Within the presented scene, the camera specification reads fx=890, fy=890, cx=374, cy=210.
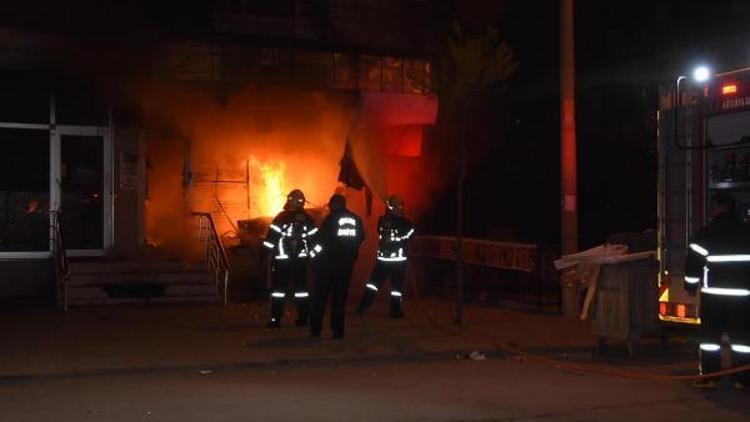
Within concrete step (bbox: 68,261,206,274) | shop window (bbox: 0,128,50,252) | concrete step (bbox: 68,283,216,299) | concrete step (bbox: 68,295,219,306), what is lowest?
concrete step (bbox: 68,295,219,306)

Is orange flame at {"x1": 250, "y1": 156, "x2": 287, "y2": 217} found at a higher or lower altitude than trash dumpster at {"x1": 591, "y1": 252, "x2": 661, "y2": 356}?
higher

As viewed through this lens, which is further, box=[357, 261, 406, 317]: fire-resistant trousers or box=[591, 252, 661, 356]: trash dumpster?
box=[357, 261, 406, 317]: fire-resistant trousers

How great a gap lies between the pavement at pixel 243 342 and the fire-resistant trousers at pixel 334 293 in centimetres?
20

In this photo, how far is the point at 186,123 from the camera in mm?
15852

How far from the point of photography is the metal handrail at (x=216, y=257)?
13906 millimetres

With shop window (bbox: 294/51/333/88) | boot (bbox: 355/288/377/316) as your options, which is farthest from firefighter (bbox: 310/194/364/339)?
shop window (bbox: 294/51/333/88)

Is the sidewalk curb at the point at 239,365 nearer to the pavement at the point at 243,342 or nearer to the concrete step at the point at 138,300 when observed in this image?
the pavement at the point at 243,342

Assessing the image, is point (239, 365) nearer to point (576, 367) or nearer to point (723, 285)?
point (576, 367)

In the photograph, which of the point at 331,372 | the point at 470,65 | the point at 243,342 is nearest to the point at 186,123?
the point at 470,65

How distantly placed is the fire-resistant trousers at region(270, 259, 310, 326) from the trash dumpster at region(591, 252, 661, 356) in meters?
3.82

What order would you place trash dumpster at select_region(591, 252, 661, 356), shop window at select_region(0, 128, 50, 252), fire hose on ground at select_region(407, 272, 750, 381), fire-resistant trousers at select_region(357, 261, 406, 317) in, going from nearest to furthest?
fire hose on ground at select_region(407, 272, 750, 381)
trash dumpster at select_region(591, 252, 661, 356)
fire-resistant trousers at select_region(357, 261, 406, 317)
shop window at select_region(0, 128, 50, 252)

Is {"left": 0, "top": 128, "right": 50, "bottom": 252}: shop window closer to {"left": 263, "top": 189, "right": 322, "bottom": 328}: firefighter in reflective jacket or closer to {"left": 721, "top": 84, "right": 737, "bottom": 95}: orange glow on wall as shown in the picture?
{"left": 263, "top": 189, "right": 322, "bottom": 328}: firefighter in reflective jacket

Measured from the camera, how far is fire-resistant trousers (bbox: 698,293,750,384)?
25.1 feet

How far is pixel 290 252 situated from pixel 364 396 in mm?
3855
